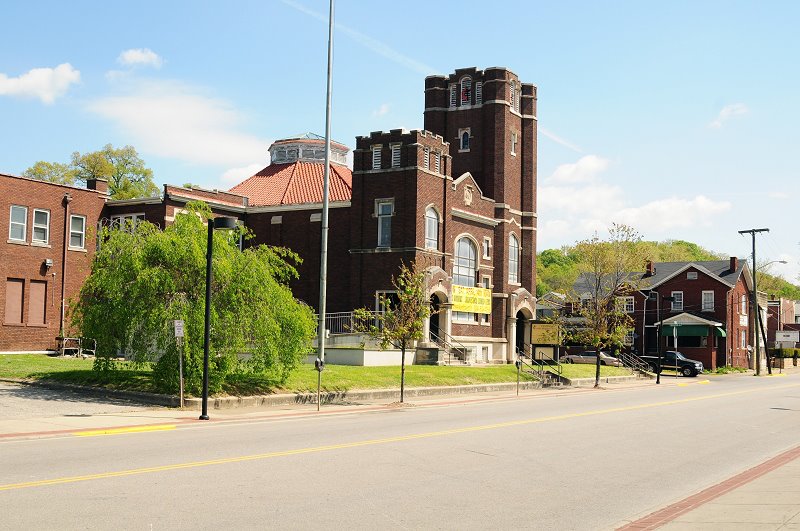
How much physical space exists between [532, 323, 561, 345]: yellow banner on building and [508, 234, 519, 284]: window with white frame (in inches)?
128

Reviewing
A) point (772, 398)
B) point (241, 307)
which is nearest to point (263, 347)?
point (241, 307)

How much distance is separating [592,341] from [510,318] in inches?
255

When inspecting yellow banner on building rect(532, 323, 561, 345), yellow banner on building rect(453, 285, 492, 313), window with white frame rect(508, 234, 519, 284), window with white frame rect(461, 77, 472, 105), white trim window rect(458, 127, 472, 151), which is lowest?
yellow banner on building rect(532, 323, 561, 345)

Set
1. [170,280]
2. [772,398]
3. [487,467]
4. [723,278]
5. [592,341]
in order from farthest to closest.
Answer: [723,278]
[592,341]
[772,398]
[170,280]
[487,467]

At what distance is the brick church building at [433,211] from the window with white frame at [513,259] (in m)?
0.14

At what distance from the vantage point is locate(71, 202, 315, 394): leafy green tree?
945 inches

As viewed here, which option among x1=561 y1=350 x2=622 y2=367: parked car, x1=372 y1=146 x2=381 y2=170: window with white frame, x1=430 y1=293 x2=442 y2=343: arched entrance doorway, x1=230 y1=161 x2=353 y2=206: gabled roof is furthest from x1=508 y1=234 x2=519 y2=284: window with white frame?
x1=372 y1=146 x2=381 y2=170: window with white frame

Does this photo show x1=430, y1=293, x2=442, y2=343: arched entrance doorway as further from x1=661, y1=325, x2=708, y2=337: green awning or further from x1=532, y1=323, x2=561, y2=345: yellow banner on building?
x1=661, y1=325, x2=708, y2=337: green awning

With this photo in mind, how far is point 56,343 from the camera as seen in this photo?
39.5m

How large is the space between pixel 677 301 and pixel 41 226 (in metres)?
56.4

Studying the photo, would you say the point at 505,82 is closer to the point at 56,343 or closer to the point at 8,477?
the point at 56,343

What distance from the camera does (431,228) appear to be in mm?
45062

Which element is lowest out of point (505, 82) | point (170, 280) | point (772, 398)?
point (772, 398)

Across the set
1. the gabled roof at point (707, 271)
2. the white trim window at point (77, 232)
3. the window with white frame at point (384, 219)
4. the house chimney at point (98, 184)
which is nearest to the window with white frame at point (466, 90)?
the window with white frame at point (384, 219)
